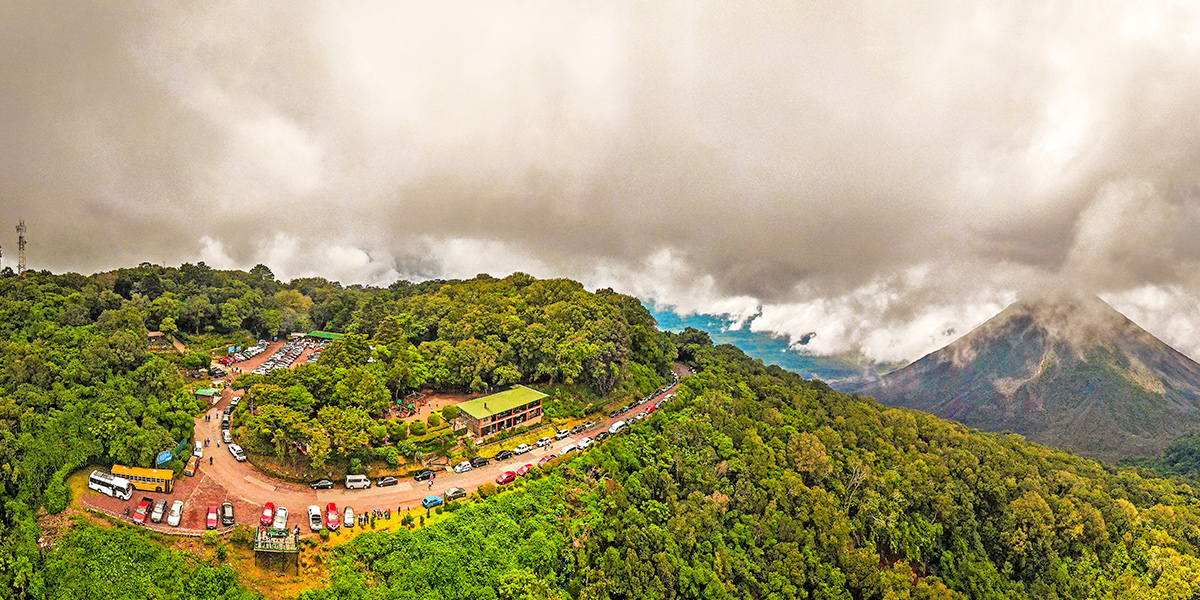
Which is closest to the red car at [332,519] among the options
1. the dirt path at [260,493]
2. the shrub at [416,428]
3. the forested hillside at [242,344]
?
the dirt path at [260,493]

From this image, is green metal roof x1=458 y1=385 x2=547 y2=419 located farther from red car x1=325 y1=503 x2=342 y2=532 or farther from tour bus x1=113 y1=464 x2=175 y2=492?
tour bus x1=113 y1=464 x2=175 y2=492

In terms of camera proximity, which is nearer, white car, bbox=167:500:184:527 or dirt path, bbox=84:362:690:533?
white car, bbox=167:500:184:527

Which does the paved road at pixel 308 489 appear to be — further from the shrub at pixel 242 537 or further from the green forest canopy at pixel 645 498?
the green forest canopy at pixel 645 498

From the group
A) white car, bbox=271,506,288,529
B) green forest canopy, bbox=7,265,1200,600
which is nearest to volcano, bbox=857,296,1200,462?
green forest canopy, bbox=7,265,1200,600

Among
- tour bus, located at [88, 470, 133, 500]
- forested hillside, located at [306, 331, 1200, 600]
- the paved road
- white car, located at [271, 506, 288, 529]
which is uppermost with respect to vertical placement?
tour bus, located at [88, 470, 133, 500]

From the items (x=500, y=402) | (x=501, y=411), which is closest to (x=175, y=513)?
(x=501, y=411)

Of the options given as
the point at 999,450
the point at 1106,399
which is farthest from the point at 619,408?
the point at 1106,399

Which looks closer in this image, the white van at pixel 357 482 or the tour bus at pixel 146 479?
the tour bus at pixel 146 479
